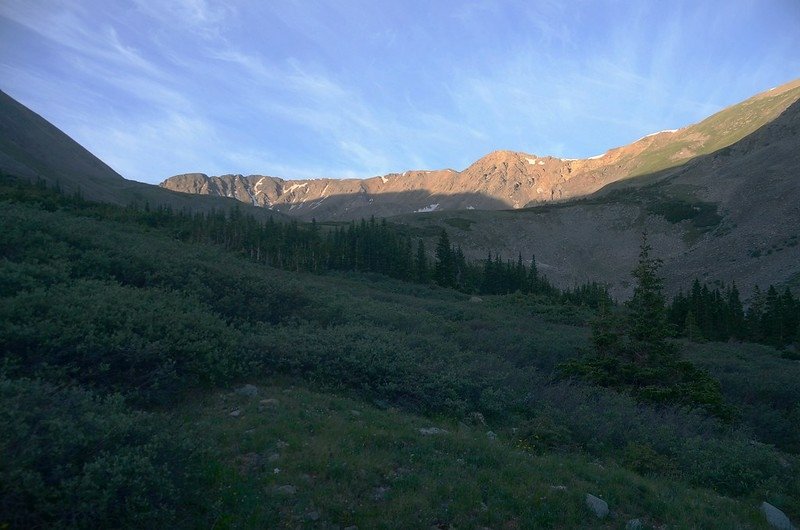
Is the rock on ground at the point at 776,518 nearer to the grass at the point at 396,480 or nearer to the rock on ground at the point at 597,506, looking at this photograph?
the grass at the point at 396,480

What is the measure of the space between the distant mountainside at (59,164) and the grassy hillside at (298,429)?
96777 millimetres

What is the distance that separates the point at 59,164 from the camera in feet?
468

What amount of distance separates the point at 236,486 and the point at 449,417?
5.25 metres

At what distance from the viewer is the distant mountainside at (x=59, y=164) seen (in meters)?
109

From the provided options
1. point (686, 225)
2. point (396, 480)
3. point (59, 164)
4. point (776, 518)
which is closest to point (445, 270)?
point (776, 518)

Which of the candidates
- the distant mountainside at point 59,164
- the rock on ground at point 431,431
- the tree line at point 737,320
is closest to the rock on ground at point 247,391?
the rock on ground at point 431,431

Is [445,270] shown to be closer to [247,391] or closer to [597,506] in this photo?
[247,391]

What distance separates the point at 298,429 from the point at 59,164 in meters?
163

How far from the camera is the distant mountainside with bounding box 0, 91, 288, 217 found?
109m

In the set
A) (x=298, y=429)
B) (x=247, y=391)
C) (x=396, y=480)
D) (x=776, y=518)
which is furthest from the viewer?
(x=247, y=391)

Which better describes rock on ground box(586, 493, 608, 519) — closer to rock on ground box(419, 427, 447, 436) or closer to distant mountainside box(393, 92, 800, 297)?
rock on ground box(419, 427, 447, 436)

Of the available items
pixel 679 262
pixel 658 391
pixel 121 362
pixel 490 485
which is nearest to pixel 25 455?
pixel 121 362

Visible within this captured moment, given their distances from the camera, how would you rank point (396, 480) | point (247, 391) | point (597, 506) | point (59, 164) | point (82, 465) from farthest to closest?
point (59, 164) → point (247, 391) → point (597, 506) → point (396, 480) → point (82, 465)

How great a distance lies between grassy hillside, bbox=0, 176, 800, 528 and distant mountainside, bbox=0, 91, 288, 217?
96777 millimetres
